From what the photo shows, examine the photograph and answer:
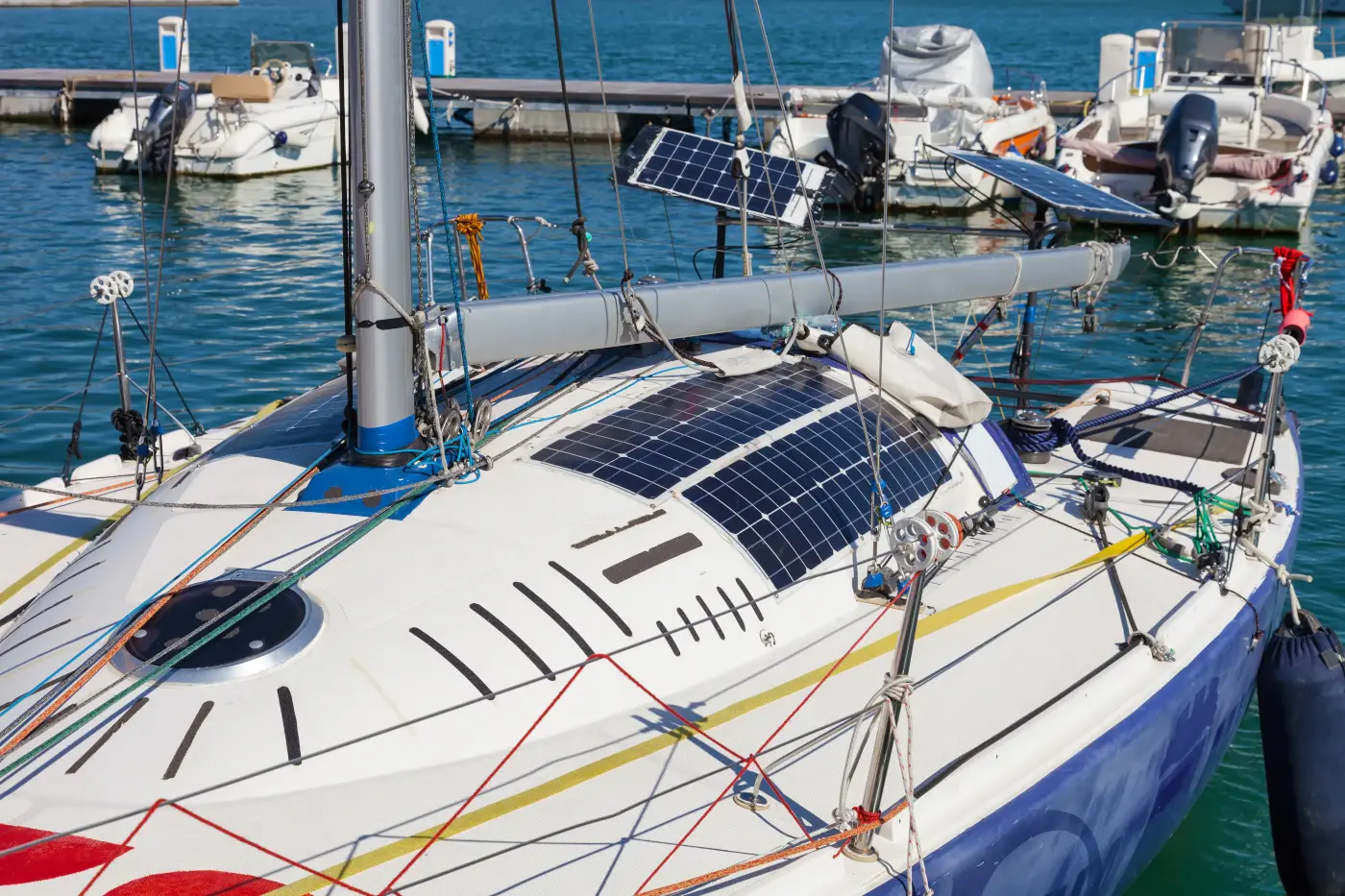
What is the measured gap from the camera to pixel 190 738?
592 centimetres

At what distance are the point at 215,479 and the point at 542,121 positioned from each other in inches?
1242

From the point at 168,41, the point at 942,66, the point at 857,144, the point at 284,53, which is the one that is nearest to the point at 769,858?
the point at 857,144

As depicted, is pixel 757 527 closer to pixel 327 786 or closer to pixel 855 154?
pixel 327 786

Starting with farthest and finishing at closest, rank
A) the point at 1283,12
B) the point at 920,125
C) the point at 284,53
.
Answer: the point at 1283,12
the point at 284,53
the point at 920,125

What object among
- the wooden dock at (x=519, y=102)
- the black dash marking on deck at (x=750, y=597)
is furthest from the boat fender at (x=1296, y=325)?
the wooden dock at (x=519, y=102)

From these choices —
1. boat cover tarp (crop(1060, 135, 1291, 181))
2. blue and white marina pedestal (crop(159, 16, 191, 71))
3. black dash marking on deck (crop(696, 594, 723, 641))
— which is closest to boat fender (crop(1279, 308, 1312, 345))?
black dash marking on deck (crop(696, 594, 723, 641))

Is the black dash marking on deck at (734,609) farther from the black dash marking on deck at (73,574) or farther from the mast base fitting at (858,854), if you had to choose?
the black dash marking on deck at (73,574)

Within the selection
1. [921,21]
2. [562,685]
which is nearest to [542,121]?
[562,685]

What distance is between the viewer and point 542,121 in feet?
125

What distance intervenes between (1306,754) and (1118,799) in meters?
1.45

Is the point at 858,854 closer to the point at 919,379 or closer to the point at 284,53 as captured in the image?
the point at 919,379

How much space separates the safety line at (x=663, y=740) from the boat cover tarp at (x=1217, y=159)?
69.0ft

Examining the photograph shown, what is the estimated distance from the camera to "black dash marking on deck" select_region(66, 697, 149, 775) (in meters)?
5.84

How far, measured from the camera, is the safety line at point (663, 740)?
5578 mm
